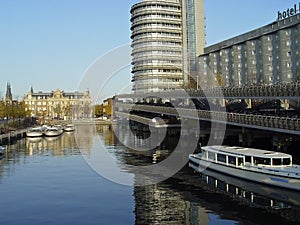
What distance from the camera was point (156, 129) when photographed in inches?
4097

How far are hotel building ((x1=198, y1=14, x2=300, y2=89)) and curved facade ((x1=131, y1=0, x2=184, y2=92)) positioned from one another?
15034 mm

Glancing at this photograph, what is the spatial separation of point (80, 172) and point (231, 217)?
25.4 metres

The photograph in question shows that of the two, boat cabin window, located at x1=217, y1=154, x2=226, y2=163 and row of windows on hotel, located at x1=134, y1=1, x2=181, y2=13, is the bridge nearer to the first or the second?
boat cabin window, located at x1=217, y1=154, x2=226, y2=163

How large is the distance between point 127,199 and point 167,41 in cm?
14087

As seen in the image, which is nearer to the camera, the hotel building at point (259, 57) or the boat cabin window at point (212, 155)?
the boat cabin window at point (212, 155)

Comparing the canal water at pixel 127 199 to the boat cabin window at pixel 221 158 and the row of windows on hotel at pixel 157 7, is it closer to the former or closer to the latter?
the boat cabin window at pixel 221 158

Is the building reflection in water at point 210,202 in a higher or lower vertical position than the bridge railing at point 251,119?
lower

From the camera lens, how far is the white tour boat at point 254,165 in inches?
1421

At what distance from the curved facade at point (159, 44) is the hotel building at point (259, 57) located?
15034 mm

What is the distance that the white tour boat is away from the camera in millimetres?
36094

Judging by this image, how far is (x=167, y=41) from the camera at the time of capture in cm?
17088

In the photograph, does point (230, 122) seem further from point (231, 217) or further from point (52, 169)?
point (231, 217)

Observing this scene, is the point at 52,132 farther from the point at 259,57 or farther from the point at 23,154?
the point at 259,57

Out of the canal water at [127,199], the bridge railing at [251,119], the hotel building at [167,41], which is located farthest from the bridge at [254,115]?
the hotel building at [167,41]
